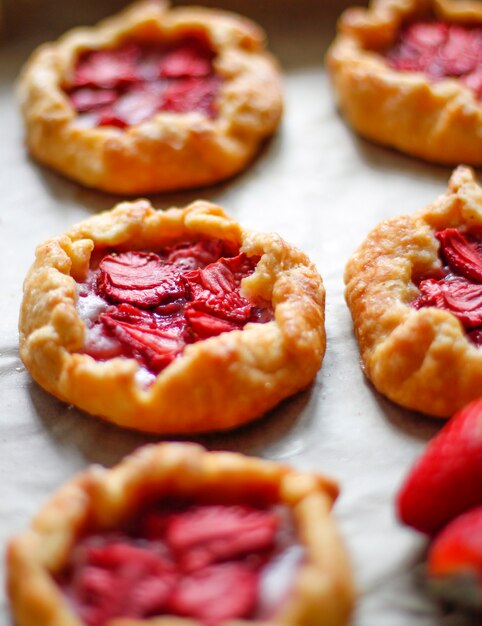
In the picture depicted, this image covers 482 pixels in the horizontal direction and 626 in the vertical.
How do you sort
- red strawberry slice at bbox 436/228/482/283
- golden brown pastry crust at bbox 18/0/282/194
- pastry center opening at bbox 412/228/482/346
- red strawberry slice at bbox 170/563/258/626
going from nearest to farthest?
1. red strawberry slice at bbox 170/563/258/626
2. pastry center opening at bbox 412/228/482/346
3. red strawberry slice at bbox 436/228/482/283
4. golden brown pastry crust at bbox 18/0/282/194

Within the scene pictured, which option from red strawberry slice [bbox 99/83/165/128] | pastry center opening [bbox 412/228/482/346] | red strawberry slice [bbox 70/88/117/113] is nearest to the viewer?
pastry center opening [bbox 412/228/482/346]

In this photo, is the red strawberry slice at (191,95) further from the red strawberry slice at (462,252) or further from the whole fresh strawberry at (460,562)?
the whole fresh strawberry at (460,562)

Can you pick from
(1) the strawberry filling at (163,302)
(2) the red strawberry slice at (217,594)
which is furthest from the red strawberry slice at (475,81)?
(2) the red strawberry slice at (217,594)

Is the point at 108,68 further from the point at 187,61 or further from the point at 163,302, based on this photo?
the point at 163,302

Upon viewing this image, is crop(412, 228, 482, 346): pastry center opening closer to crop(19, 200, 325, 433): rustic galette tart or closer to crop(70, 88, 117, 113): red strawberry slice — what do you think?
crop(19, 200, 325, 433): rustic galette tart

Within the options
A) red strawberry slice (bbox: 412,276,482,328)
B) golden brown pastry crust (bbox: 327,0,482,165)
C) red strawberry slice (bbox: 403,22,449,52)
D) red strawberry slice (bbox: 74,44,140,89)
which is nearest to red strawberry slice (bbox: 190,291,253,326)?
red strawberry slice (bbox: 412,276,482,328)

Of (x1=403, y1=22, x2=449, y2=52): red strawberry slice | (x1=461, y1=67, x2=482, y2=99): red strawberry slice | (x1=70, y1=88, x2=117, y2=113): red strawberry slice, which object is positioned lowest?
(x1=70, y1=88, x2=117, y2=113): red strawberry slice

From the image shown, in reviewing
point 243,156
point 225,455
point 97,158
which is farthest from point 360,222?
point 225,455
